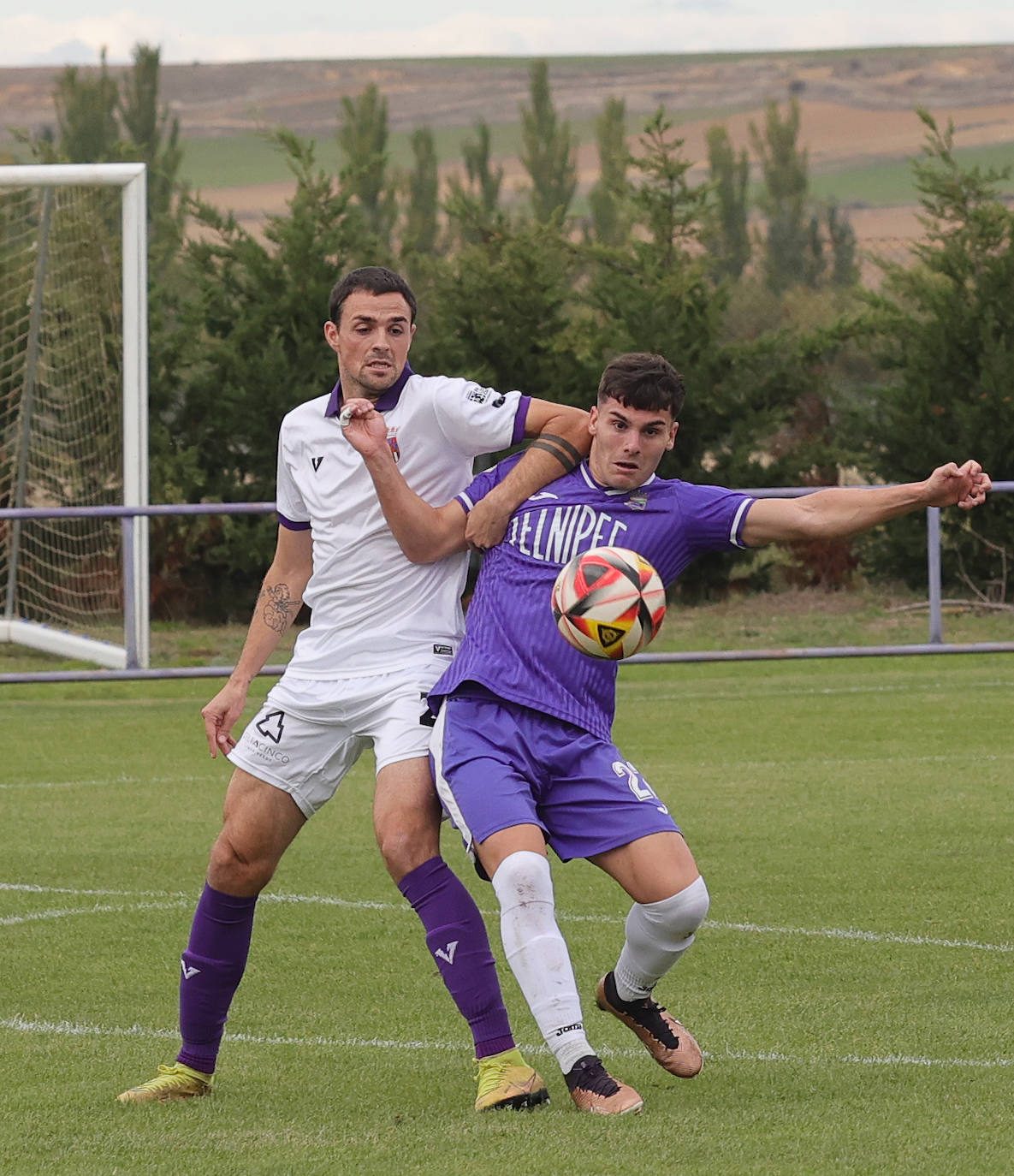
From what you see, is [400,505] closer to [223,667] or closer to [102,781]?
[102,781]

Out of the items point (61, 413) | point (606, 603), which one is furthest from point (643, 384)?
point (61, 413)

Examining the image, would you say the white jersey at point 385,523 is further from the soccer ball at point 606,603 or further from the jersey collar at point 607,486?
the soccer ball at point 606,603

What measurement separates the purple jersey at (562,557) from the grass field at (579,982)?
988mm

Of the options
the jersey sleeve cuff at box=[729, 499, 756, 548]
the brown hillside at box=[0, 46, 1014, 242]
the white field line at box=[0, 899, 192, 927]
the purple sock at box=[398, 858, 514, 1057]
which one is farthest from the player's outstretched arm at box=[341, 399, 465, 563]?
the brown hillside at box=[0, 46, 1014, 242]

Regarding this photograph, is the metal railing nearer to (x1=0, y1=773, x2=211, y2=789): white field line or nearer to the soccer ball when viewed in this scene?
(x1=0, y1=773, x2=211, y2=789): white field line

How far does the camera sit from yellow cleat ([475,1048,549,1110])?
4.33 meters

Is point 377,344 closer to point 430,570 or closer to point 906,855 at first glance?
point 430,570

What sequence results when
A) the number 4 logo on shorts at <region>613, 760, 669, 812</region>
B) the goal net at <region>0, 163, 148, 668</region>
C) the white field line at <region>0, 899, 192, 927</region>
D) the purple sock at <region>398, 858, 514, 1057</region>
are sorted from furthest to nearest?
the goal net at <region>0, 163, 148, 668</region>, the white field line at <region>0, 899, 192, 927</region>, the number 4 logo on shorts at <region>613, 760, 669, 812</region>, the purple sock at <region>398, 858, 514, 1057</region>

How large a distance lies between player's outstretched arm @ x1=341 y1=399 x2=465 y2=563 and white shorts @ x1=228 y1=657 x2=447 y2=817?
302mm

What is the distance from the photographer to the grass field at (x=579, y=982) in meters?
4.13

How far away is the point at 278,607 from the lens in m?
5.13

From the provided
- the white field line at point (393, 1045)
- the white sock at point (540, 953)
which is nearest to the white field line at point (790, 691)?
the white field line at point (393, 1045)

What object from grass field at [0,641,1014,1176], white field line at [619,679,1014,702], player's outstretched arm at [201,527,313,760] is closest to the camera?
grass field at [0,641,1014,1176]

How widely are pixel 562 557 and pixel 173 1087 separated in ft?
5.26
